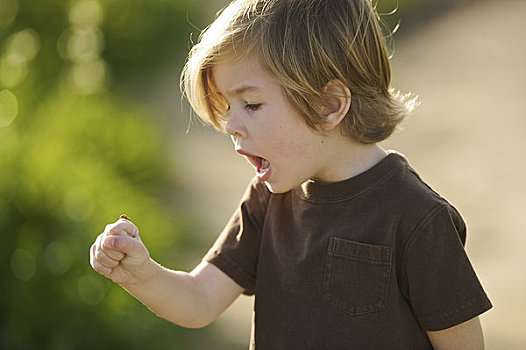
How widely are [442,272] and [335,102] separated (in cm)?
43

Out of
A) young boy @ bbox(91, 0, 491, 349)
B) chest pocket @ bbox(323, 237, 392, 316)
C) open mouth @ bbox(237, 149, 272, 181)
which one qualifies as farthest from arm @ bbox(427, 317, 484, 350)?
open mouth @ bbox(237, 149, 272, 181)

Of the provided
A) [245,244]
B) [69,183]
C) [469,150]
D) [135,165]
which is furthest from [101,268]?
[469,150]

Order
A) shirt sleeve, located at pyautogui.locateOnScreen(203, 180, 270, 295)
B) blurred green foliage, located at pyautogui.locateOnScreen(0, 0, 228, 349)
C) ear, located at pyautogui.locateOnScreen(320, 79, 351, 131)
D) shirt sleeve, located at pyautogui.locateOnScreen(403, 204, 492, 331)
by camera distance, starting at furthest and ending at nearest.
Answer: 1. blurred green foliage, located at pyautogui.locateOnScreen(0, 0, 228, 349)
2. shirt sleeve, located at pyautogui.locateOnScreen(203, 180, 270, 295)
3. ear, located at pyautogui.locateOnScreen(320, 79, 351, 131)
4. shirt sleeve, located at pyautogui.locateOnScreen(403, 204, 492, 331)

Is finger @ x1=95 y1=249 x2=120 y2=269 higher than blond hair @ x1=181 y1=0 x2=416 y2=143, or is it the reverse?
blond hair @ x1=181 y1=0 x2=416 y2=143

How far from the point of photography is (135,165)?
477 cm

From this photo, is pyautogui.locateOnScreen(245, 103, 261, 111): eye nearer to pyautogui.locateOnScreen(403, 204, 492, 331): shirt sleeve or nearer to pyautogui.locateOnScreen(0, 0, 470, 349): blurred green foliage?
pyautogui.locateOnScreen(403, 204, 492, 331): shirt sleeve

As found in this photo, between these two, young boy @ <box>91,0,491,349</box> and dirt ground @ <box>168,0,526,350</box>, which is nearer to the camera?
young boy @ <box>91,0,491,349</box>

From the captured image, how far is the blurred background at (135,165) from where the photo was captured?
134 inches

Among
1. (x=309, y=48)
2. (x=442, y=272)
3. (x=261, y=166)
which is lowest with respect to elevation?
(x=442, y=272)

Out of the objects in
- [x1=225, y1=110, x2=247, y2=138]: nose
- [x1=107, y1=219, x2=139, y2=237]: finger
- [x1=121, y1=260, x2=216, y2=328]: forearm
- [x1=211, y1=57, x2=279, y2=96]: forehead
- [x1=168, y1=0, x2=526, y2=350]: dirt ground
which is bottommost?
[x1=121, y1=260, x2=216, y2=328]: forearm

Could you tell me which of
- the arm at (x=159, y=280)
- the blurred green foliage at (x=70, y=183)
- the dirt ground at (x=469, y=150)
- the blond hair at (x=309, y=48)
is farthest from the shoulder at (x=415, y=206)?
the dirt ground at (x=469, y=150)

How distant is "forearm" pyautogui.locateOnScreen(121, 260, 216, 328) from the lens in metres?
1.95

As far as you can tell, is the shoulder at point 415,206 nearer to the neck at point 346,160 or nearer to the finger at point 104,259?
the neck at point 346,160

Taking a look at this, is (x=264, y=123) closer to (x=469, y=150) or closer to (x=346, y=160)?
(x=346, y=160)
